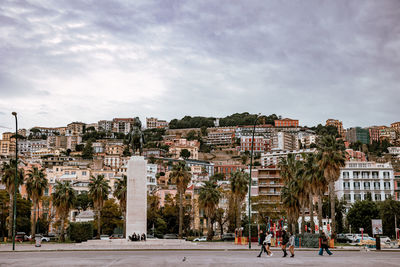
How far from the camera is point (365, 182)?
367ft

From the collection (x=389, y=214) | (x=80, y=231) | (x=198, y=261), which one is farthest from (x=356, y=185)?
(x=198, y=261)

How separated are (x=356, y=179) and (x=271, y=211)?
33.4 metres

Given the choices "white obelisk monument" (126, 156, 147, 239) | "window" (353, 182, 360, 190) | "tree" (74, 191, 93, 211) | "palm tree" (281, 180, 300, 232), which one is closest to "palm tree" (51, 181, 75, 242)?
"white obelisk monument" (126, 156, 147, 239)

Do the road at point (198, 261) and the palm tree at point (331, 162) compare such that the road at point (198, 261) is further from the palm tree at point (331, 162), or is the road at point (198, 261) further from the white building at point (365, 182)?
the white building at point (365, 182)

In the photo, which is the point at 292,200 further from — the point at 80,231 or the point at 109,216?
the point at 109,216

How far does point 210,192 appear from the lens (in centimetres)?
7056

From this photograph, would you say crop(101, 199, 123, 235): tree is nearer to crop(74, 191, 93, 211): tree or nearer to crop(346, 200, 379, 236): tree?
crop(74, 191, 93, 211): tree

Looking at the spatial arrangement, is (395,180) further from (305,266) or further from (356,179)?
(305,266)

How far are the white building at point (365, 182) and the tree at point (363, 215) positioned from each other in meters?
21.4

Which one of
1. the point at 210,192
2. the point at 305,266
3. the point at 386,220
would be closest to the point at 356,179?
the point at 386,220

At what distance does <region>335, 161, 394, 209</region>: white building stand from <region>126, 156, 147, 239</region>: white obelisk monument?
7374cm

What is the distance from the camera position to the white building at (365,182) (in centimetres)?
11069

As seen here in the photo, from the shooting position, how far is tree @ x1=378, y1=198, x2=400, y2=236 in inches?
3125

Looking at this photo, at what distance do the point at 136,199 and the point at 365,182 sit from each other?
79.1 meters
